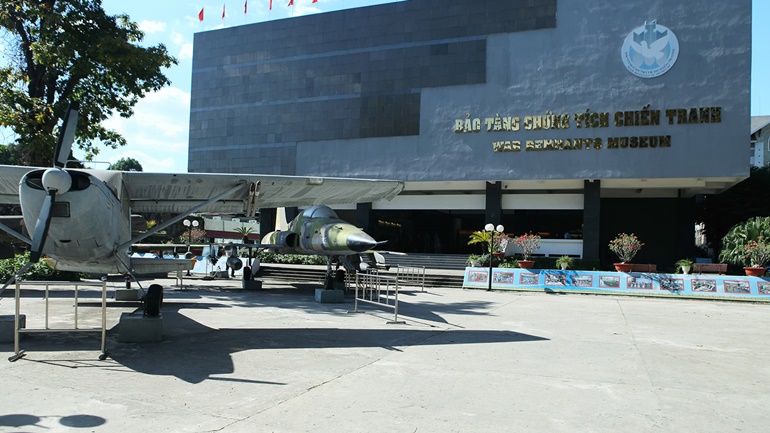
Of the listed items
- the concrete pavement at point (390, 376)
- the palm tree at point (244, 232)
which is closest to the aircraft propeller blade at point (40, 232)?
the concrete pavement at point (390, 376)

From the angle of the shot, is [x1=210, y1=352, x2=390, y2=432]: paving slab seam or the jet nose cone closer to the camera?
[x1=210, y1=352, x2=390, y2=432]: paving slab seam

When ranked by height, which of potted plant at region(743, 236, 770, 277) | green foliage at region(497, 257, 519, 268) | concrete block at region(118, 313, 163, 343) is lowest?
concrete block at region(118, 313, 163, 343)

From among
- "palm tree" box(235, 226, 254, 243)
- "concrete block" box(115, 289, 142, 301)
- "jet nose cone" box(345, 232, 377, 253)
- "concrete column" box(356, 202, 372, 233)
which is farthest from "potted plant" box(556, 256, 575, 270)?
"concrete block" box(115, 289, 142, 301)

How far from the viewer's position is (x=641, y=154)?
92.0ft

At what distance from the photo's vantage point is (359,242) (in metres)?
16.4

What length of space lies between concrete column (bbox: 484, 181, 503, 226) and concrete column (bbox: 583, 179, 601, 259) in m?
5.00

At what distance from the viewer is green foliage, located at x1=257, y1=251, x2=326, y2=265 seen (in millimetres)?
31328

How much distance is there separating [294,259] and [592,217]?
18090 millimetres

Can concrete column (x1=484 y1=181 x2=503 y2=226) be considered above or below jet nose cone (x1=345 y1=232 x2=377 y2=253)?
above

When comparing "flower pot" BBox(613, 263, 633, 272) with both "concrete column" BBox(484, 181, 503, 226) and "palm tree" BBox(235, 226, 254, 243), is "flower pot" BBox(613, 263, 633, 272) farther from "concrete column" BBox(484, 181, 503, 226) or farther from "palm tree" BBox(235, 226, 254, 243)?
"palm tree" BBox(235, 226, 254, 243)

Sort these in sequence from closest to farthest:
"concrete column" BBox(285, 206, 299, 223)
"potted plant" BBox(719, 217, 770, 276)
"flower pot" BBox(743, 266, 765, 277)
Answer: "flower pot" BBox(743, 266, 765, 277)
"potted plant" BBox(719, 217, 770, 276)
"concrete column" BBox(285, 206, 299, 223)

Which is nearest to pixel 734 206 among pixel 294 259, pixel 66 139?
pixel 294 259

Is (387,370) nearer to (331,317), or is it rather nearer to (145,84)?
(331,317)

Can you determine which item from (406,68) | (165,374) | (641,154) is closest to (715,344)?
(165,374)
